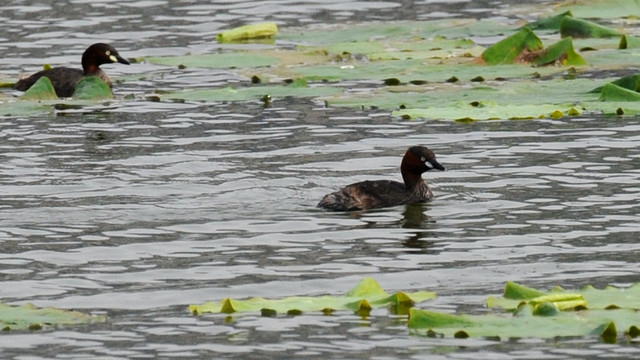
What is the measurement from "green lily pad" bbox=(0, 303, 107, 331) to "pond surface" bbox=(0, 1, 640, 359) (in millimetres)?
102

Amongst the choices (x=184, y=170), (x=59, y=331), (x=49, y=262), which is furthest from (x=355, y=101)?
(x=59, y=331)

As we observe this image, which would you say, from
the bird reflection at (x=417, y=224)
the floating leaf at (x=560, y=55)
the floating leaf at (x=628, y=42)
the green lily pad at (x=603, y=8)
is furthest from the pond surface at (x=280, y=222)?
the green lily pad at (x=603, y=8)

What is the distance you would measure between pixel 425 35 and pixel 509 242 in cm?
1187

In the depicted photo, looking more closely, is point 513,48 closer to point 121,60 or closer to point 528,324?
point 121,60

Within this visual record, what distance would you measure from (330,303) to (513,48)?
11575 millimetres

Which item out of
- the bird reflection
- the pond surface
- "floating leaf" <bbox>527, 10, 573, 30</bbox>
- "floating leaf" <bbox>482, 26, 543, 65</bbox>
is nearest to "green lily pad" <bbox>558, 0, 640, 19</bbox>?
"floating leaf" <bbox>527, 10, 573, 30</bbox>

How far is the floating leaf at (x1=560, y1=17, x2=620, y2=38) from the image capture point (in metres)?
24.1

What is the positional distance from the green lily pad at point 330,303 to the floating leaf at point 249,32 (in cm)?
1488

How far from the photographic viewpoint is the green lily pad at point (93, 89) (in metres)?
21.7

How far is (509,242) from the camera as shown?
44.6ft

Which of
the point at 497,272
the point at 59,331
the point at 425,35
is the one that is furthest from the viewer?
the point at 425,35

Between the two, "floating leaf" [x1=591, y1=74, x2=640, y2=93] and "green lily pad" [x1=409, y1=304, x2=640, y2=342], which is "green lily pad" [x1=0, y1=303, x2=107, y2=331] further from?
"floating leaf" [x1=591, y1=74, x2=640, y2=93]

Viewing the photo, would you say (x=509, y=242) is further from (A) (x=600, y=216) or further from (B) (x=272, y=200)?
(B) (x=272, y=200)

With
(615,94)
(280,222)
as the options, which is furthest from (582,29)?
(280,222)
